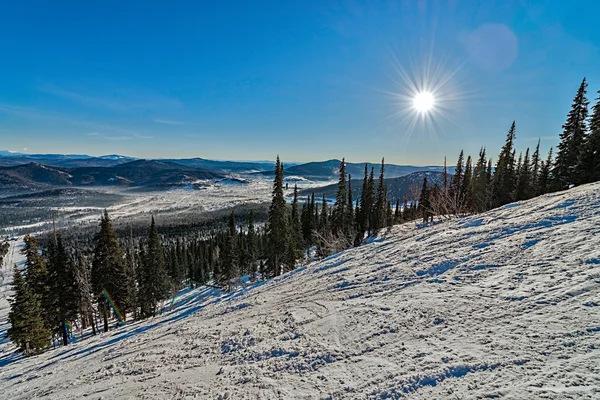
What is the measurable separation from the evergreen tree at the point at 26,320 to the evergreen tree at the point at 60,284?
48.3 inches

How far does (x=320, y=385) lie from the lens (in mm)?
4855

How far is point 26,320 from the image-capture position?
78.4ft

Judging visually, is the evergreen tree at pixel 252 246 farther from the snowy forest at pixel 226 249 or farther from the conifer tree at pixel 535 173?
the conifer tree at pixel 535 173

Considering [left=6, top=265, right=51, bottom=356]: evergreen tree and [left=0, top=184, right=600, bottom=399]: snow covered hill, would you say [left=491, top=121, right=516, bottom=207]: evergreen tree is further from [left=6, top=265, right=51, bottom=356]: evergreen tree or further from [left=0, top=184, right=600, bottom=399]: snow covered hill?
[left=6, top=265, right=51, bottom=356]: evergreen tree

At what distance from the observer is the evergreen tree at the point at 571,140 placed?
88.0 feet

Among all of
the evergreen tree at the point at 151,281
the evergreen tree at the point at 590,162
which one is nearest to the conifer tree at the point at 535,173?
the evergreen tree at the point at 590,162

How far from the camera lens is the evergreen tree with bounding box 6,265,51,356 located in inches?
936

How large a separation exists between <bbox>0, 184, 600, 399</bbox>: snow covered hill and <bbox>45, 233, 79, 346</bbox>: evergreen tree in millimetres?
19095

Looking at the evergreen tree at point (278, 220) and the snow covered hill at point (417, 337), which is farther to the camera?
the evergreen tree at point (278, 220)

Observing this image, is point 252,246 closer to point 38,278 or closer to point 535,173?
point 38,278

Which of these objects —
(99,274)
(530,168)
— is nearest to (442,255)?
(99,274)

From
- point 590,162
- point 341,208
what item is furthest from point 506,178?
point 341,208

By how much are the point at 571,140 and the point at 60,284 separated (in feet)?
176

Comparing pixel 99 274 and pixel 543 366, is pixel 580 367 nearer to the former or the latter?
pixel 543 366
